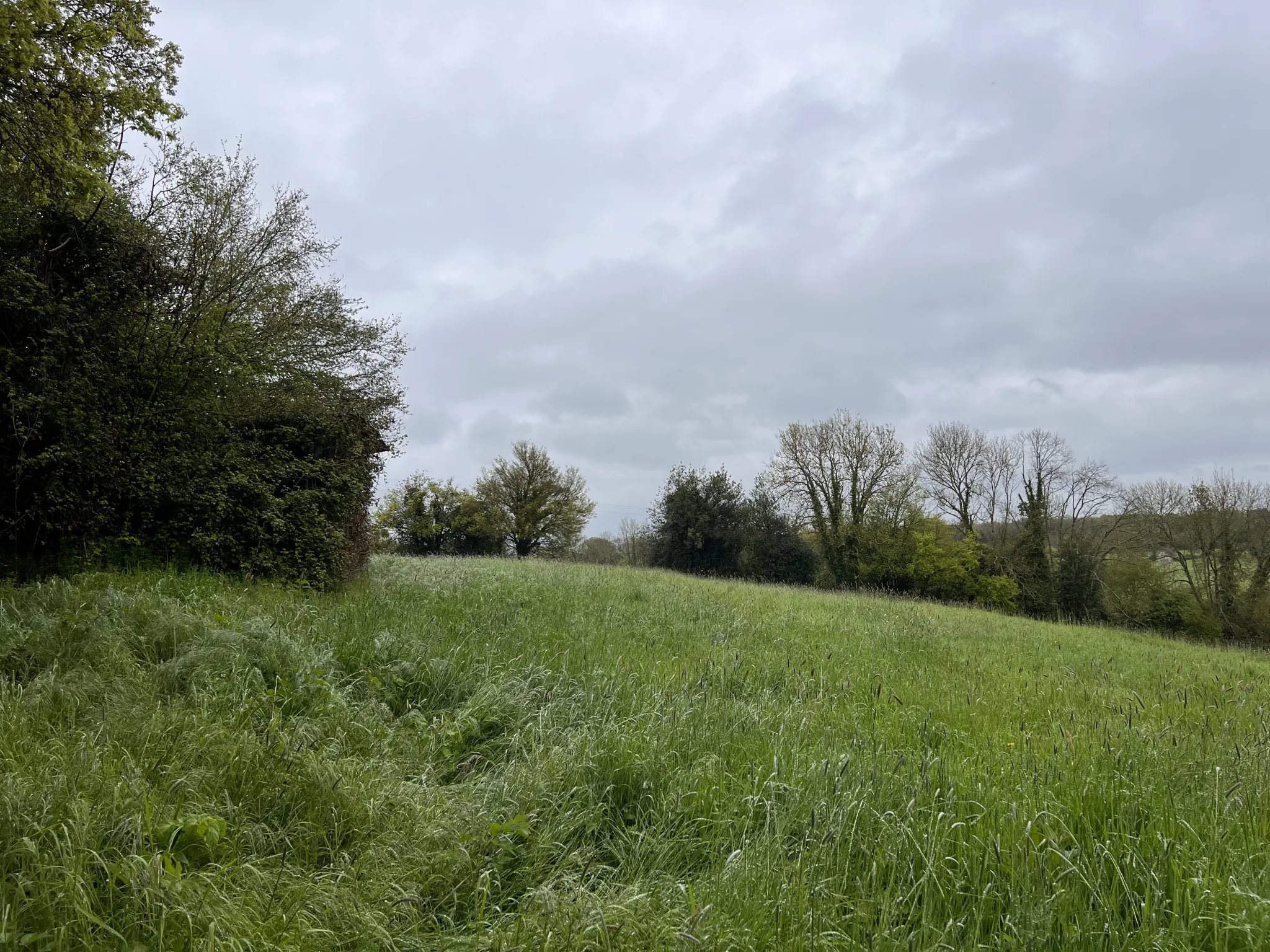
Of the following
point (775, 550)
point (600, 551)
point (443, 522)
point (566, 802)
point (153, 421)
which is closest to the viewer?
point (566, 802)

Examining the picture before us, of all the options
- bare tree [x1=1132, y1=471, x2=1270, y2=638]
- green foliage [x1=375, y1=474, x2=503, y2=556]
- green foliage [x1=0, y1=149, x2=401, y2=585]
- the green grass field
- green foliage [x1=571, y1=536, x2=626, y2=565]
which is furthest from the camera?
green foliage [x1=571, y1=536, x2=626, y2=565]

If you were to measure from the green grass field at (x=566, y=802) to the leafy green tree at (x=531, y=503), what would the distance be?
37.4 m

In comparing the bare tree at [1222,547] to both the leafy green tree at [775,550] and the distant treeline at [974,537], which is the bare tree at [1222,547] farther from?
the leafy green tree at [775,550]

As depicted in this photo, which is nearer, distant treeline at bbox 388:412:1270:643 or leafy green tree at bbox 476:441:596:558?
distant treeline at bbox 388:412:1270:643

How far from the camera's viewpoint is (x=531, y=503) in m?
43.6

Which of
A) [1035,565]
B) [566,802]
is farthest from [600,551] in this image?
[566,802]

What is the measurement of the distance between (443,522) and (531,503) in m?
6.28

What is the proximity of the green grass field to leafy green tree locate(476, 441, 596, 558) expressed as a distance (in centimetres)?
3735

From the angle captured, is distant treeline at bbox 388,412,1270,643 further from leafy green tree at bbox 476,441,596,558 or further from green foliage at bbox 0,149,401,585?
green foliage at bbox 0,149,401,585

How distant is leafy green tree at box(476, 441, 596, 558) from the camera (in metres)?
43.4

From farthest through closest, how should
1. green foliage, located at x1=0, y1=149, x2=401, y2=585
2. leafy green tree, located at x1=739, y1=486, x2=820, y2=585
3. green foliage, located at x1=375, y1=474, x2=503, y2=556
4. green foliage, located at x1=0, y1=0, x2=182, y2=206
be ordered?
green foliage, located at x1=375, y1=474, x2=503, y2=556, leafy green tree, located at x1=739, y1=486, x2=820, y2=585, green foliage, located at x1=0, y1=149, x2=401, y2=585, green foliage, located at x1=0, y1=0, x2=182, y2=206

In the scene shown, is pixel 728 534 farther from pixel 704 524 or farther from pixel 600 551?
pixel 600 551

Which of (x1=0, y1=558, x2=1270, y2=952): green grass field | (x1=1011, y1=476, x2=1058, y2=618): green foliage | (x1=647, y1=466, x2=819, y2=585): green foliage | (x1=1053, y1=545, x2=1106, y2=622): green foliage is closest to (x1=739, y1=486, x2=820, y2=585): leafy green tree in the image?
(x1=647, y1=466, x2=819, y2=585): green foliage

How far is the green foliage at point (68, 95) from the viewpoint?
6.62 meters
